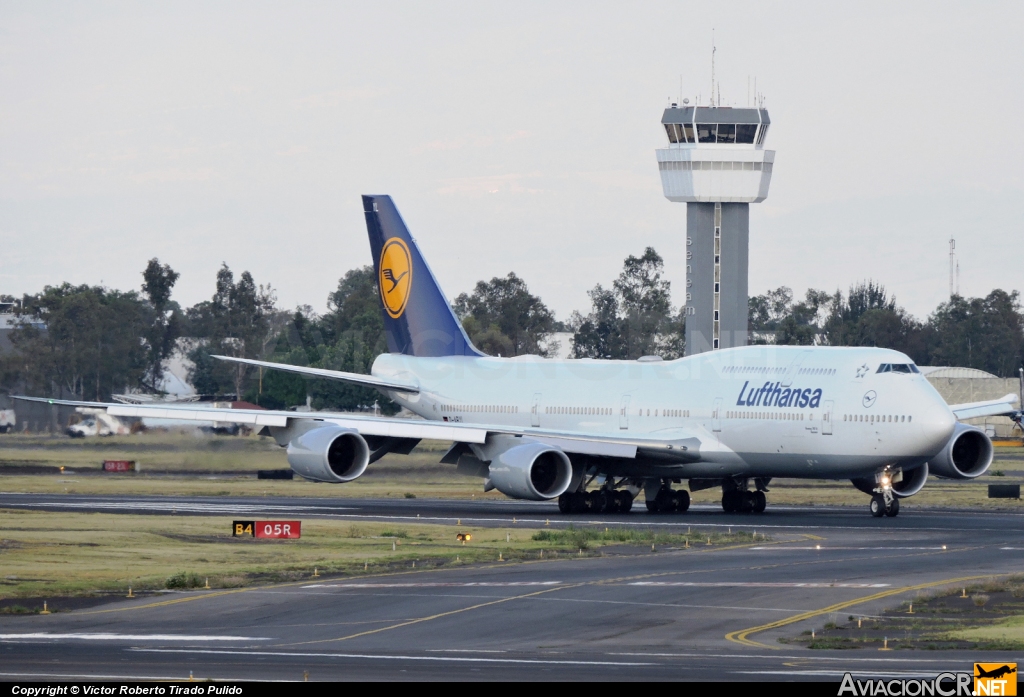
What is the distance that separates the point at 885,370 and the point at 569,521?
9.02 m

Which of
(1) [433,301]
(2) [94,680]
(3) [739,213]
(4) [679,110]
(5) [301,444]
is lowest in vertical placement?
(2) [94,680]

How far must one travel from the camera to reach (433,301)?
5253 centimetres

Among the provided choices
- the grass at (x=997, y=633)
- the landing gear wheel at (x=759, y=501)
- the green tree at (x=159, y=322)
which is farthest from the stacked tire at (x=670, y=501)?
the green tree at (x=159, y=322)

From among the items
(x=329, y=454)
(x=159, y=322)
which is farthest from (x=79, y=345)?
(x=329, y=454)

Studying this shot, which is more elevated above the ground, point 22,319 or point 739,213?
point 739,213

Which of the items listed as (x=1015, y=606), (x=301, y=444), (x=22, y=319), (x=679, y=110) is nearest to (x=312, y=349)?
(x=22, y=319)

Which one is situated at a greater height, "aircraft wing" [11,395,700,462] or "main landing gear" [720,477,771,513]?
"aircraft wing" [11,395,700,462]

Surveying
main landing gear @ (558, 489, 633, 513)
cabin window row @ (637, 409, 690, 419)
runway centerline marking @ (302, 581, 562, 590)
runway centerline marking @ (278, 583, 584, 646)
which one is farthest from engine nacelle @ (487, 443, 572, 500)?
runway centerline marking @ (278, 583, 584, 646)

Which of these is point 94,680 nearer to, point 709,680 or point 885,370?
point 709,680

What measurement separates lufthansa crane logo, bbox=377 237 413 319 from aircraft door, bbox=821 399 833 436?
1748 cm

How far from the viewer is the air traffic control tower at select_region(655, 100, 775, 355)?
105312 millimetres

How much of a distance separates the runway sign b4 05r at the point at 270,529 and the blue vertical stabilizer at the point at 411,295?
18.8 metres

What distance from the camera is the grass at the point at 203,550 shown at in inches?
1054

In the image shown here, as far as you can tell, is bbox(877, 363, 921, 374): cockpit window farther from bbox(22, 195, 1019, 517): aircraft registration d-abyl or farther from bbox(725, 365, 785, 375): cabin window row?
bbox(725, 365, 785, 375): cabin window row
